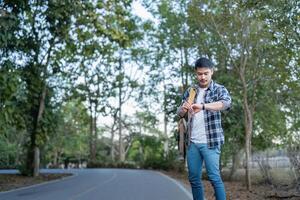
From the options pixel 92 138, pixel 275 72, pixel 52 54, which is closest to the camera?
pixel 275 72

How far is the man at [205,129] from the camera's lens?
18.6 ft

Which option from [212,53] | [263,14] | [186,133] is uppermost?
[212,53]

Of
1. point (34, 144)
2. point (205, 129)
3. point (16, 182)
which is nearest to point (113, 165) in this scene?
point (34, 144)

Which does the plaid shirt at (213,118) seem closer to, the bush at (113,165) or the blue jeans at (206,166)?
the blue jeans at (206,166)

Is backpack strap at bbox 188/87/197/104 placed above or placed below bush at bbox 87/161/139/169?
below

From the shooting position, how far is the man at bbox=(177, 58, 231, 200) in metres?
5.67

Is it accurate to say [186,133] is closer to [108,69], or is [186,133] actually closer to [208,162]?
[208,162]

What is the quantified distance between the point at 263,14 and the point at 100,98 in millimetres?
33318

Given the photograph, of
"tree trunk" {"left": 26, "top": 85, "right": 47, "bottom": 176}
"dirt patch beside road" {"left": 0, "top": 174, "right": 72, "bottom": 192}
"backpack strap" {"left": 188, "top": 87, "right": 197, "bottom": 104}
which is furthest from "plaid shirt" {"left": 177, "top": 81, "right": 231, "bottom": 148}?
"tree trunk" {"left": 26, "top": 85, "right": 47, "bottom": 176}

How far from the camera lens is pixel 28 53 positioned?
21.5 metres

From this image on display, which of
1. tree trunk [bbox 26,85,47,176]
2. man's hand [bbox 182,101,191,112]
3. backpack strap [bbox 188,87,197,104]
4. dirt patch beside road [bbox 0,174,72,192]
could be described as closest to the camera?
man's hand [bbox 182,101,191,112]

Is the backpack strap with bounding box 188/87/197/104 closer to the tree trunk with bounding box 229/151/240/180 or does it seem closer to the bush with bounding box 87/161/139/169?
the tree trunk with bounding box 229/151/240/180

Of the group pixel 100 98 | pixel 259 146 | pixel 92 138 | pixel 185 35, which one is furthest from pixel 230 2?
pixel 92 138

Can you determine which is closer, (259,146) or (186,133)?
(186,133)
